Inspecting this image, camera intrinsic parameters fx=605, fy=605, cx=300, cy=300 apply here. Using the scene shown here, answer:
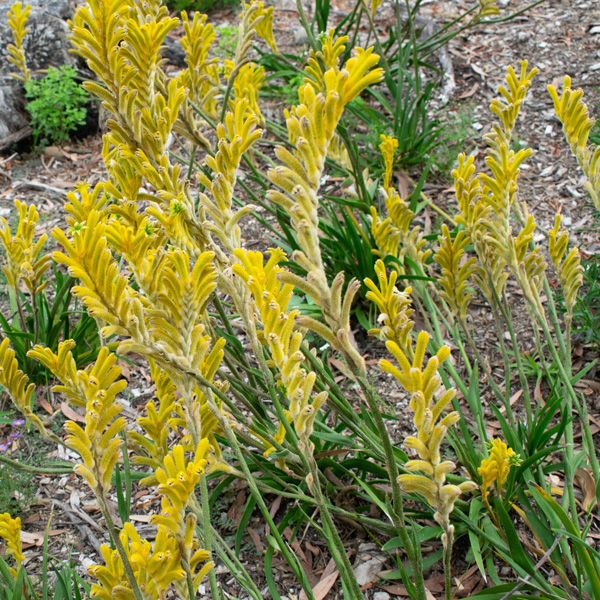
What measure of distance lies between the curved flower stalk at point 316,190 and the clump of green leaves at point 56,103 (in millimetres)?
3858

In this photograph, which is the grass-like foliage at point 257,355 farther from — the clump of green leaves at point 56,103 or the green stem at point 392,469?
the clump of green leaves at point 56,103

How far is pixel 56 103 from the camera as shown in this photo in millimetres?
4918

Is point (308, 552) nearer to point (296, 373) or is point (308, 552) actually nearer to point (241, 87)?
point (296, 373)

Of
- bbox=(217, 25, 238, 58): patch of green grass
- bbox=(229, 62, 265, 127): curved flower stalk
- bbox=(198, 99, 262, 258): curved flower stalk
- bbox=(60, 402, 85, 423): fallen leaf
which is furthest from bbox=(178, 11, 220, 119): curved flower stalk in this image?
bbox=(217, 25, 238, 58): patch of green grass

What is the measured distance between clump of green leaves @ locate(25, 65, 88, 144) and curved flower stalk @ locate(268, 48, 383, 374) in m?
3.86

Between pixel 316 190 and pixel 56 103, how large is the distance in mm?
4390

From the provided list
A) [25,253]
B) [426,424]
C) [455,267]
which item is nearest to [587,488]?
[455,267]

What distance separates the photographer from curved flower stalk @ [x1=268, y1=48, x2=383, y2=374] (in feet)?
3.90

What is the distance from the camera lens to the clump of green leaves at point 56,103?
4715 mm

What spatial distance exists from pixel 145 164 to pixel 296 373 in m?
0.76

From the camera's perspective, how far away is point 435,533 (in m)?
2.18

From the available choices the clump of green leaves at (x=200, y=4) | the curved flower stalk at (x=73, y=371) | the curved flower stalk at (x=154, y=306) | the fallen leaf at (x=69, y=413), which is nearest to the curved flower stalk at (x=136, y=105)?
the curved flower stalk at (x=154, y=306)

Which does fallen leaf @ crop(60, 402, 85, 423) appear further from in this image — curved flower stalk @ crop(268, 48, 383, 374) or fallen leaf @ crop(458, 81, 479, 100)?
fallen leaf @ crop(458, 81, 479, 100)

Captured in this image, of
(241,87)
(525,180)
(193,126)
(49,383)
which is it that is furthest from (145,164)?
(525,180)
